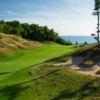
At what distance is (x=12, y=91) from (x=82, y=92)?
6351 millimetres

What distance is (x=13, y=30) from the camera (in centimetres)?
10169

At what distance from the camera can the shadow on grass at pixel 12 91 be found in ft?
86.0

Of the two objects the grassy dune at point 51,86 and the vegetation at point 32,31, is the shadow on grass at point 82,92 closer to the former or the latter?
the grassy dune at point 51,86

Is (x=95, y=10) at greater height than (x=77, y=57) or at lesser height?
greater

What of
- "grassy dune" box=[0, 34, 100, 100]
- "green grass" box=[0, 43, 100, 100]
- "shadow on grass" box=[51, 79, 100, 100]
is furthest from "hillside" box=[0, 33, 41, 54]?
"shadow on grass" box=[51, 79, 100, 100]

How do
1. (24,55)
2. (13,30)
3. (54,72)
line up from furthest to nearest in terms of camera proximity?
1. (13,30)
2. (24,55)
3. (54,72)

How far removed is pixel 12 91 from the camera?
2725 cm

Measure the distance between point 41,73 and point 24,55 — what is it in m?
28.6

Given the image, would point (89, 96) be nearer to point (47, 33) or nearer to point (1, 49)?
point (1, 49)

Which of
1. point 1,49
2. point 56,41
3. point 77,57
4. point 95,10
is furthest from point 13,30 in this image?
point 77,57

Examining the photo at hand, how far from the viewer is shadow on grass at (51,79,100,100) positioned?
79.9ft

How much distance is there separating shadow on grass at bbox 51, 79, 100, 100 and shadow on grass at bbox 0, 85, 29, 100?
12.3ft

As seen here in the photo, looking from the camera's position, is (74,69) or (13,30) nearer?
(74,69)

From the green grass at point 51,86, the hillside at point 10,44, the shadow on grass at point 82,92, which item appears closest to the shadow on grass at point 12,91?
the green grass at point 51,86
